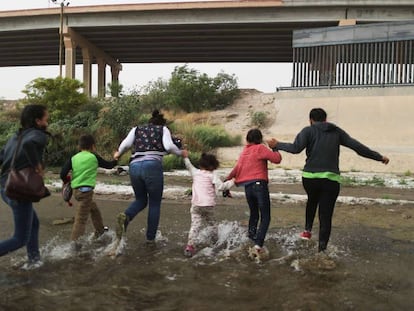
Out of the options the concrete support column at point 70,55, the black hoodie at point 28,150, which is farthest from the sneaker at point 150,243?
the concrete support column at point 70,55

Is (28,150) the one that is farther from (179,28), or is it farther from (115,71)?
(115,71)

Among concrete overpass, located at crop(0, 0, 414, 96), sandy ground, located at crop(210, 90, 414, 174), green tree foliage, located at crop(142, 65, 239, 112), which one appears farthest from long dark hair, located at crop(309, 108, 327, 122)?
concrete overpass, located at crop(0, 0, 414, 96)

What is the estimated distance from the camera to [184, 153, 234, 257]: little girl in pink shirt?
225 inches

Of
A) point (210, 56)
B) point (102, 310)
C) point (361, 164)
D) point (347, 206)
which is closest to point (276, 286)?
point (102, 310)

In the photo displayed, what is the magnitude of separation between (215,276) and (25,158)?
2245 millimetres

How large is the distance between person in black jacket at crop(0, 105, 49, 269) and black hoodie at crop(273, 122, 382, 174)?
278 centimetres

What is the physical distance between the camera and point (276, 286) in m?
4.27

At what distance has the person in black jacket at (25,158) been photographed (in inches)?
170

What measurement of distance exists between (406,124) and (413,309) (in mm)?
19380

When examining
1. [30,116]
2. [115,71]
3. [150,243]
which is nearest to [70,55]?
[115,71]

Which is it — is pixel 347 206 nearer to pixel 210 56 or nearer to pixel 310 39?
pixel 310 39

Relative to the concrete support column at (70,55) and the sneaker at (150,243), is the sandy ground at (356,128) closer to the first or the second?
the sneaker at (150,243)

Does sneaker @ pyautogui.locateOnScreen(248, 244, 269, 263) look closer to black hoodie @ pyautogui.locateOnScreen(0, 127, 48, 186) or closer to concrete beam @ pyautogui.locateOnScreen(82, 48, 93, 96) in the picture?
black hoodie @ pyautogui.locateOnScreen(0, 127, 48, 186)

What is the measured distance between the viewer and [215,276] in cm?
459
